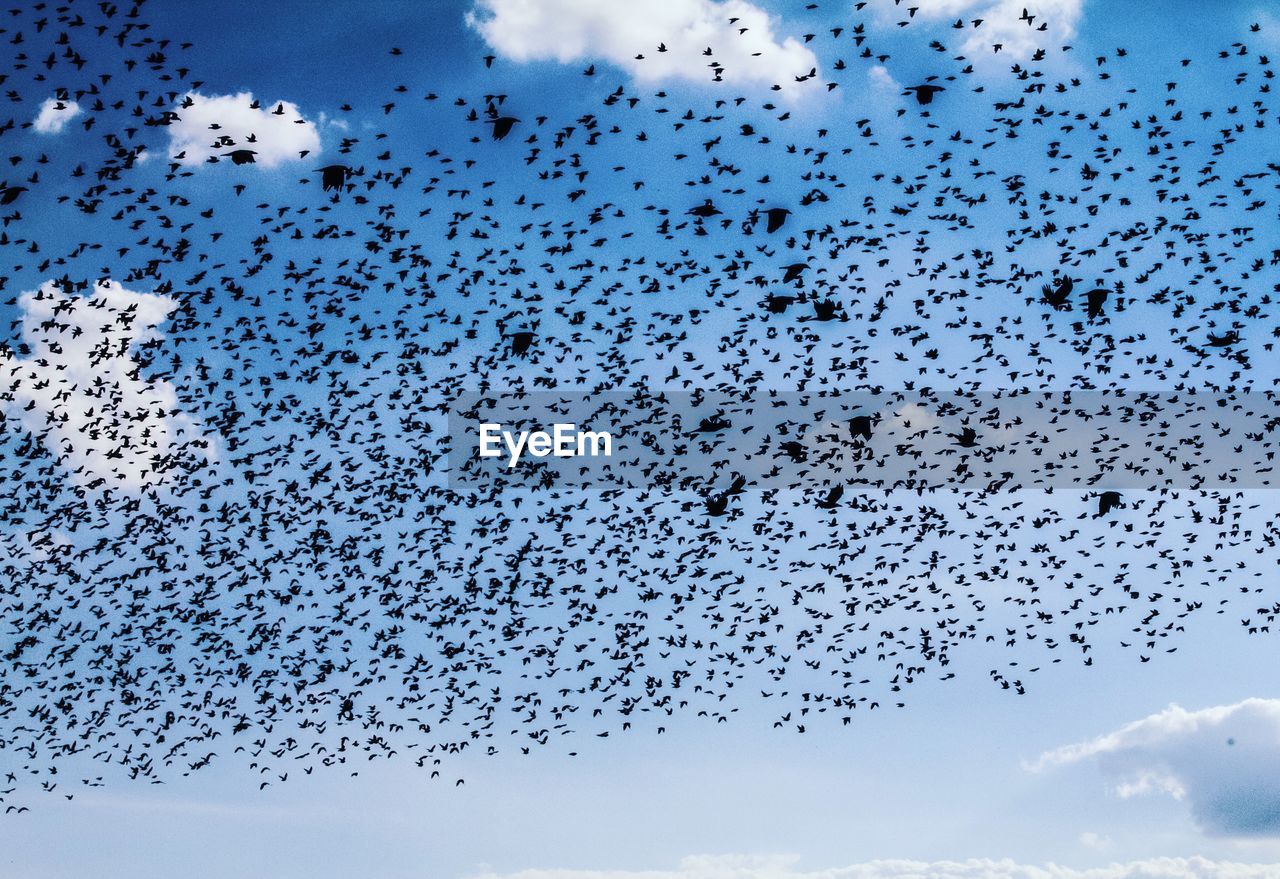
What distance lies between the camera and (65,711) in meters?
33.6

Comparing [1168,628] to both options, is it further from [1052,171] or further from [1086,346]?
[1052,171]

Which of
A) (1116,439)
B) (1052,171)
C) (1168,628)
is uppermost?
(1052,171)

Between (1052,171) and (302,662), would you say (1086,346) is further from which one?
(302,662)

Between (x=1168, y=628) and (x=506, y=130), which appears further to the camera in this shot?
(x=1168, y=628)

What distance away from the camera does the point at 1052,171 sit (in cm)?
2709

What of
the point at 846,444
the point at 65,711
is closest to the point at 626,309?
the point at 846,444

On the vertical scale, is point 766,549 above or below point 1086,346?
below

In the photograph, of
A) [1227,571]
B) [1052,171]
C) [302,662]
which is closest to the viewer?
[1052,171]

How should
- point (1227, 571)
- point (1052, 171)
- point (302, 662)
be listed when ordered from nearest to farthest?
point (1052, 171)
point (1227, 571)
point (302, 662)

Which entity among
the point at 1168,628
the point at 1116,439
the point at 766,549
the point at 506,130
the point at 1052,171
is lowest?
the point at 1168,628

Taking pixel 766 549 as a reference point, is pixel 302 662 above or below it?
below

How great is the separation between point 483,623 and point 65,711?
1266cm

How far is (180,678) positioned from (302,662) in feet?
12.0

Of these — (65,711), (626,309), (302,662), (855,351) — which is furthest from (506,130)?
(65,711)
